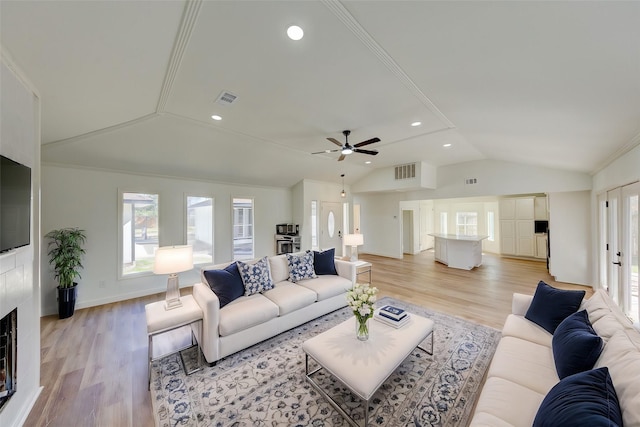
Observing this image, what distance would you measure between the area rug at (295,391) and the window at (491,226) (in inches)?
295

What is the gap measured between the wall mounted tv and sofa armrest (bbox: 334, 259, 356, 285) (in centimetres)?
343

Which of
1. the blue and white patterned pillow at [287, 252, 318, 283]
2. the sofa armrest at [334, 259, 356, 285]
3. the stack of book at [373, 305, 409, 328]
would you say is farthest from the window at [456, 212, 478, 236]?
the stack of book at [373, 305, 409, 328]

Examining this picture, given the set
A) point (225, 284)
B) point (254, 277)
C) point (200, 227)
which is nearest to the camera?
point (225, 284)

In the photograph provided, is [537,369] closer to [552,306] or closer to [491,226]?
[552,306]

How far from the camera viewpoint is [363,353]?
1.97m

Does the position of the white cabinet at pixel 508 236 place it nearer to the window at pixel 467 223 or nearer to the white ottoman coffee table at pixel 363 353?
the window at pixel 467 223

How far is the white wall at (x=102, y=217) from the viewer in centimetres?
368

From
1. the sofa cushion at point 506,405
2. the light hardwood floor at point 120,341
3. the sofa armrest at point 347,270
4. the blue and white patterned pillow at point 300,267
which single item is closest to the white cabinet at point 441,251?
the light hardwood floor at point 120,341

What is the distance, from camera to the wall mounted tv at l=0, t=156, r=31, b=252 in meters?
1.46

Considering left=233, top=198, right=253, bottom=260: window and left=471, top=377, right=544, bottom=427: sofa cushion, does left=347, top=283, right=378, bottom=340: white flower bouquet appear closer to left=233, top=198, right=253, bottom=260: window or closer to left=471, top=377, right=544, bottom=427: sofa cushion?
left=471, top=377, right=544, bottom=427: sofa cushion

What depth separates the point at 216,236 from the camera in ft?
17.9

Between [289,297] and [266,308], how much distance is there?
356 millimetres

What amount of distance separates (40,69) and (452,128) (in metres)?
4.59

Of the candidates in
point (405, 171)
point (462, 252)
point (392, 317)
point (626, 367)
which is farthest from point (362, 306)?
point (462, 252)
